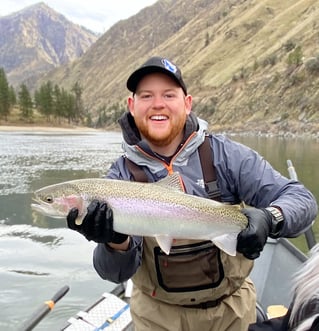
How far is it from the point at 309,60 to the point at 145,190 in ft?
196

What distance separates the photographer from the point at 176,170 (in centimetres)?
323

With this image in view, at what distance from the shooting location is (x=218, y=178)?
3.23m

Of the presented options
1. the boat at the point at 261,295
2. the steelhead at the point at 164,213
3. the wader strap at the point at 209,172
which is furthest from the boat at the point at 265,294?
the steelhead at the point at 164,213

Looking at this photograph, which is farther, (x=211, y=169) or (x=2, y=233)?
(x=2, y=233)

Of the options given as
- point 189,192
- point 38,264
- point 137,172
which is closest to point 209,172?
point 189,192

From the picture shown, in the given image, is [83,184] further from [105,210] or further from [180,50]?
[180,50]

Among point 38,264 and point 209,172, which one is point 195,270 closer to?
point 209,172

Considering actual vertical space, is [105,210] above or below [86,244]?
above

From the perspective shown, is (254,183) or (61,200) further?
(254,183)

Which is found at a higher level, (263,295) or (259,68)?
(263,295)

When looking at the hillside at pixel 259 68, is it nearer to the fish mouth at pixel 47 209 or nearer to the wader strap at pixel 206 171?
the wader strap at pixel 206 171

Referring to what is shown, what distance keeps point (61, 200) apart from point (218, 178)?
3.59 ft

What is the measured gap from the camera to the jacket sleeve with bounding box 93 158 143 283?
9.89 ft

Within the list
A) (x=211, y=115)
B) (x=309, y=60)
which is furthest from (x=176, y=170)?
(x=211, y=115)
